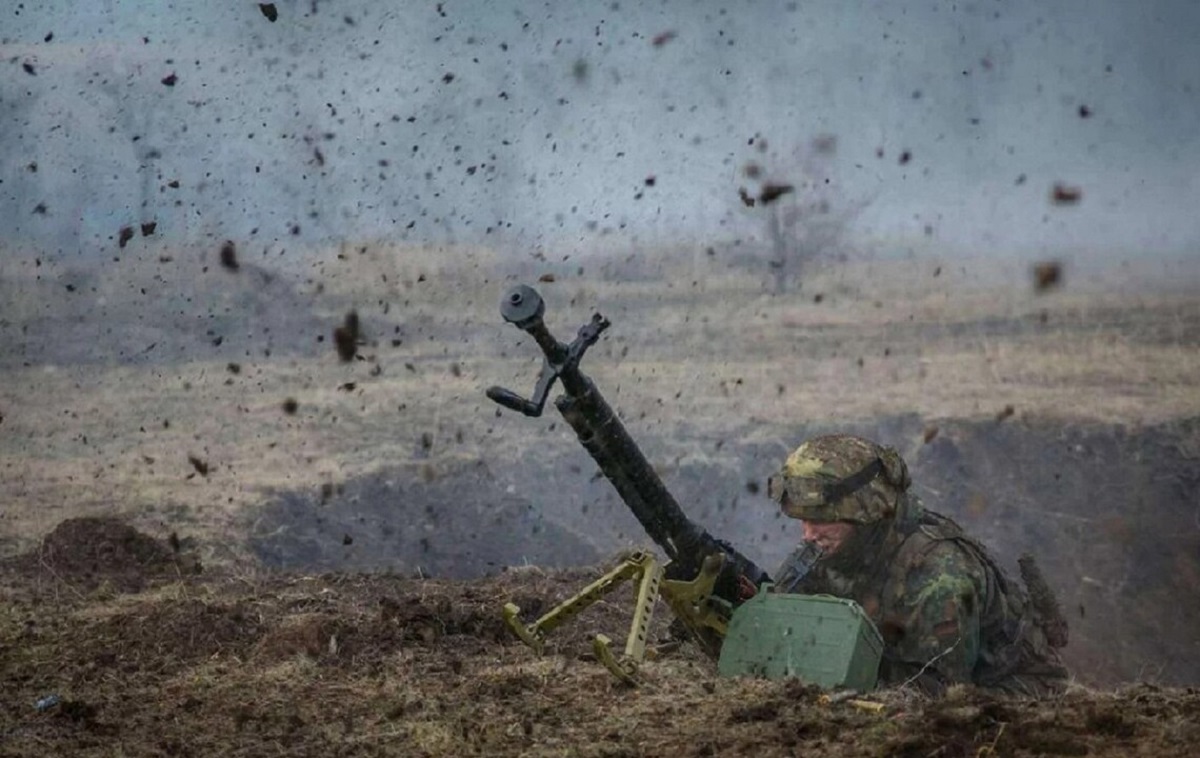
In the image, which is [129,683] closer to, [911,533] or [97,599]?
[97,599]

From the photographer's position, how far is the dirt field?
7121 millimetres

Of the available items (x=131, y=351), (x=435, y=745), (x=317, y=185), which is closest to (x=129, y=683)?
(x=435, y=745)

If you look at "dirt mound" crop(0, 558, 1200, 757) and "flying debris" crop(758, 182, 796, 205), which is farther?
"flying debris" crop(758, 182, 796, 205)

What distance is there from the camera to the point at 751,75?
19922 millimetres

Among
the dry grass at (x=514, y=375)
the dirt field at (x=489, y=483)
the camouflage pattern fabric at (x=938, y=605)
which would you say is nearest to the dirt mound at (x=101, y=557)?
the dirt field at (x=489, y=483)

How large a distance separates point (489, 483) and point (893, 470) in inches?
314

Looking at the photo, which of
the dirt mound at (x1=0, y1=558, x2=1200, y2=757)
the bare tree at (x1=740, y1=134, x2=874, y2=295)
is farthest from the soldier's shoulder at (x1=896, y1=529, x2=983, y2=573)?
the bare tree at (x1=740, y1=134, x2=874, y2=295)

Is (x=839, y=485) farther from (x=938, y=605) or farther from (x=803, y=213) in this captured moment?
(x=803, y=213)

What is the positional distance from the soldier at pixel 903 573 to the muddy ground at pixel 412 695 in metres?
0.52

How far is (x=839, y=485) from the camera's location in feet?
25.7

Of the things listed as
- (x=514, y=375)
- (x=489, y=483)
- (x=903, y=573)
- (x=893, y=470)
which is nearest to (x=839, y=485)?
(x=893, y=470)

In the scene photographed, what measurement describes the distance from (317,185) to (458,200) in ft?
5.59

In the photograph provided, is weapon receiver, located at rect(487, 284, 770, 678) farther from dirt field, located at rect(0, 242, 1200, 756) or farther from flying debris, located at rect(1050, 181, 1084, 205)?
flying debris, located at rect(1050, 181, 1084, 205)

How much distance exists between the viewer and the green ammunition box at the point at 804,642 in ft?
23.4
